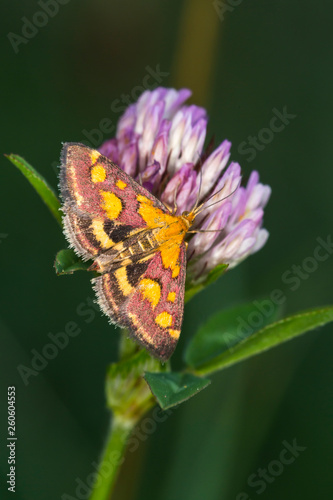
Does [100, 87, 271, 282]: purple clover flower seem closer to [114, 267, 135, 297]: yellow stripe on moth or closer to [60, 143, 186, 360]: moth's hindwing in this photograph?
[60, 143, 186, 360]: moth's hindwing

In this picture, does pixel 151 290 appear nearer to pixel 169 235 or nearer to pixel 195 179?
pixel 169 235

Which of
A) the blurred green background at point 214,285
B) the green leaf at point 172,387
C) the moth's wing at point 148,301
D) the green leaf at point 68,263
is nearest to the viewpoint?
the green leaf at point 172,387

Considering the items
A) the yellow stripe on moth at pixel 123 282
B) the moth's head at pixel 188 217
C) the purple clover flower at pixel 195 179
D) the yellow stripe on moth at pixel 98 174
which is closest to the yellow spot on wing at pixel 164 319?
the yellow stripe on moth at pixel 123 282

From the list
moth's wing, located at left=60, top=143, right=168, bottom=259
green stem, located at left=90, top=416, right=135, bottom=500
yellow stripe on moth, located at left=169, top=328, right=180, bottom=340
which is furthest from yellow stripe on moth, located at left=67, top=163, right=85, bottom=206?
green stem, located at left=90, top=416, right=135, bottom=500

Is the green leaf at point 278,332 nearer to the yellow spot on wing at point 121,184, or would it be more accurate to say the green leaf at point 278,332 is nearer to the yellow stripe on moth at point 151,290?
the yellow stripe on moth at point 151,290

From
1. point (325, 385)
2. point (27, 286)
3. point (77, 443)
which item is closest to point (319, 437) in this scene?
point (325, 385)
